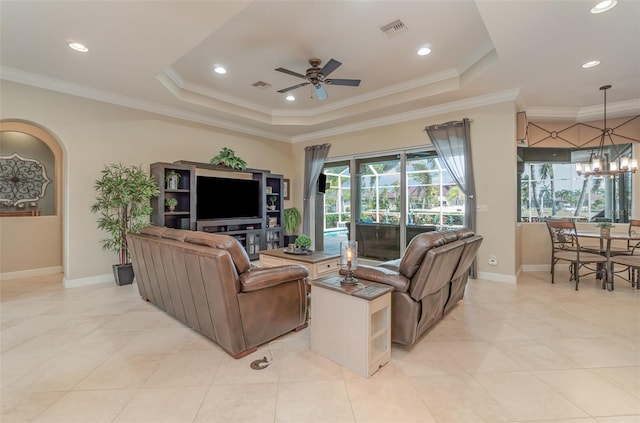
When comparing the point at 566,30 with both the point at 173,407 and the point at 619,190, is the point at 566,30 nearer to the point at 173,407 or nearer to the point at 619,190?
the point at 619,190

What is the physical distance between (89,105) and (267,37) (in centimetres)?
308

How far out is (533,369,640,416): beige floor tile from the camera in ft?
5.65

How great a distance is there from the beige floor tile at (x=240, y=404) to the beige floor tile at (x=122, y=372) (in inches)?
22.5

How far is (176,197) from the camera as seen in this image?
5230mm

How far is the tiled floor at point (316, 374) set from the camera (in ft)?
5.55

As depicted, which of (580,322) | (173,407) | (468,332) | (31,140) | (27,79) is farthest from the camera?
(31,140)

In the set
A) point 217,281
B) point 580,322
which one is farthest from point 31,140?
point 580,322

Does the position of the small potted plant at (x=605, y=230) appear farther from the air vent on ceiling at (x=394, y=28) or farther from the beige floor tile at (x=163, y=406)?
the beige floor tile at (x=163, y=406)

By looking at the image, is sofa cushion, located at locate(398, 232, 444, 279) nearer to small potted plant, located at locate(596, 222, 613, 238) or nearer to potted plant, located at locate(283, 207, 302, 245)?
small potted plant, located at locate(596, 222, 613, 238)

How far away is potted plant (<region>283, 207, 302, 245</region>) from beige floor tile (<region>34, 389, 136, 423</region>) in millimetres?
5108

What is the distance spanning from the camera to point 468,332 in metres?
2.72

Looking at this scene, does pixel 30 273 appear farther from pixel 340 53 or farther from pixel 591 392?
pixel 591 392

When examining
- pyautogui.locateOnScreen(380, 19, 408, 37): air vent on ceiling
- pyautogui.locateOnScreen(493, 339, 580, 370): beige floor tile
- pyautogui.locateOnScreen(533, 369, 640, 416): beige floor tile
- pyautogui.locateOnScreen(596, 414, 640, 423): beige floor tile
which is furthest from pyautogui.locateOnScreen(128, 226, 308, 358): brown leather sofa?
pyautogui.locateOnScreen(380, 19, 408, 37): air vent on ceiling

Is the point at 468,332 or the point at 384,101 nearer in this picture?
the point at 468,332
